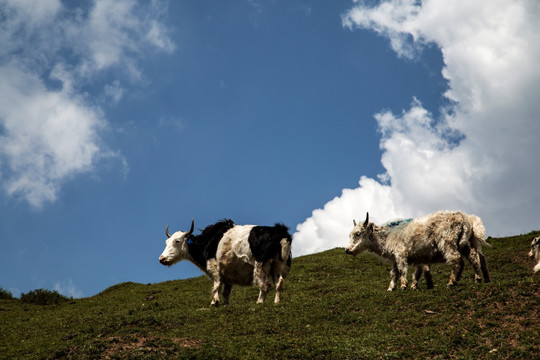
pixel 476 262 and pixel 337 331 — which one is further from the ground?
pixel 476 262

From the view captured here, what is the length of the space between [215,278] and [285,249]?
333 centimetres

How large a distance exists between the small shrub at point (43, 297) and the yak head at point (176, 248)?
61.3ft

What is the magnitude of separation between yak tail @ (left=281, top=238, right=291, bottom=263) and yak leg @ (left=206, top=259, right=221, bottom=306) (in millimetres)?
2991

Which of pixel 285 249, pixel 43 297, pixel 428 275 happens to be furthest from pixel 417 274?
pixel 43 297

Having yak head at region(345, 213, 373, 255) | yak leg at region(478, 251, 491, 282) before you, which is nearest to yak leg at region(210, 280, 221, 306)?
yak head at region(345, 213, 373, 255)

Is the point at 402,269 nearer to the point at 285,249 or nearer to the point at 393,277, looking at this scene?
the point at 393,277

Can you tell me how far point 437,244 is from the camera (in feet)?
54.2

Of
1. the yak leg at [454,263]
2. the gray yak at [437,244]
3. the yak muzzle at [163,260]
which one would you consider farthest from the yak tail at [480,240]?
the yak muzzle at [163,260]

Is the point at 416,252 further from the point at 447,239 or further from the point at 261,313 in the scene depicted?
the point at 261,313

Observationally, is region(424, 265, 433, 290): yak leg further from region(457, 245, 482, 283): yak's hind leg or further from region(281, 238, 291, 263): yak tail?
region(281, 238, 291, 263): yak tail

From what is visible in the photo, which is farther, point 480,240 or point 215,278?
point 215,278

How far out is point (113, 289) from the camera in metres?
36.7

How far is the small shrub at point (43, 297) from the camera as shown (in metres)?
34.8

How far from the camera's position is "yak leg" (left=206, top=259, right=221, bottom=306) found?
738 inches
